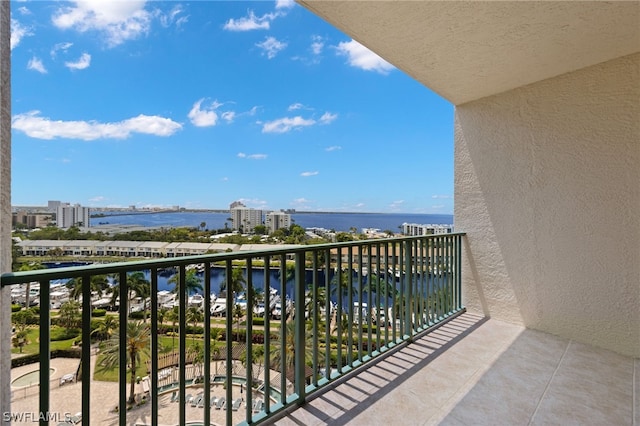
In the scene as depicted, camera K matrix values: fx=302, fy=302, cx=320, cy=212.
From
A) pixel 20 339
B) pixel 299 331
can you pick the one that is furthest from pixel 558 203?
pixel 20 339

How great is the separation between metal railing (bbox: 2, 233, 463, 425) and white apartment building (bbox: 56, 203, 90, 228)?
176cm

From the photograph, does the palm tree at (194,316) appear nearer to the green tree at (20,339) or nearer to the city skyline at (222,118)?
the green tree at (20,339)

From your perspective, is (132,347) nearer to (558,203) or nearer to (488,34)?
(488,34)

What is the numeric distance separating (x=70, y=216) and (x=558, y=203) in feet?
16.0

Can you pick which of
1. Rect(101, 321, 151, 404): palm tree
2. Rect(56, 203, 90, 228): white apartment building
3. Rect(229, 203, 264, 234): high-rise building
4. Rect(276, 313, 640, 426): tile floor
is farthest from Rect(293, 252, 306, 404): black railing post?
Rect(229, 203, 264, 234): high-rise building

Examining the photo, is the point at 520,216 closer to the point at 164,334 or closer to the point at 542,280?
the point at 542,280

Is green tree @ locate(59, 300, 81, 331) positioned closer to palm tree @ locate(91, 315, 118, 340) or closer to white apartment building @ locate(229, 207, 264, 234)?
palm tree @ locate(91, 315, 118, 340)

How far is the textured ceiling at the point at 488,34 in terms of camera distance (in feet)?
6.04

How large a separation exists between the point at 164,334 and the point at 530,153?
3.37 meters

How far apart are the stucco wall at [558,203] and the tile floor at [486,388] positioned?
0.41 meters

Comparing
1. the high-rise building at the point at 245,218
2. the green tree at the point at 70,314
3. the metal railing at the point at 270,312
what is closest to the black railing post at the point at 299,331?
the metal railing at the point at 270,312

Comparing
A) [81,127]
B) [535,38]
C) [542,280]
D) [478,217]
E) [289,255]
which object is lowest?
[542,280]

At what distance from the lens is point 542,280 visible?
9.53 ft

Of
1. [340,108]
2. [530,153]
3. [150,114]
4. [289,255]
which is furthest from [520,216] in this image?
[340,108]
